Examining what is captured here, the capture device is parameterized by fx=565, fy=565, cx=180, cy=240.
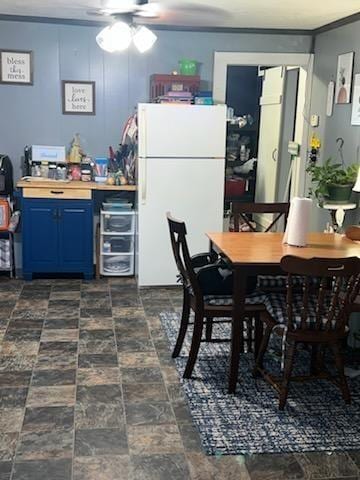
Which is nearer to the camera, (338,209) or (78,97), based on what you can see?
(338,209)

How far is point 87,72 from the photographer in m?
5.10

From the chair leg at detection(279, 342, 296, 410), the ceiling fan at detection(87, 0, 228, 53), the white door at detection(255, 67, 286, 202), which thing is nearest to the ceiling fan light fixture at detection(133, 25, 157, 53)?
the ceiling fan at detection(87, 0, 228, 53)

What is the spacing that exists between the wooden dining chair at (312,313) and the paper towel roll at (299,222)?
0.31 metres

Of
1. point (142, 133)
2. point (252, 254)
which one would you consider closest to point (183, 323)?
point (252, 254)

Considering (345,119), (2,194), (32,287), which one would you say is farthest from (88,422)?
(345,119)

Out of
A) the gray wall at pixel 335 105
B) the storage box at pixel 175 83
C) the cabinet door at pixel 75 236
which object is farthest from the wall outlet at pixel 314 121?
the cabinet door at pixel 75 236

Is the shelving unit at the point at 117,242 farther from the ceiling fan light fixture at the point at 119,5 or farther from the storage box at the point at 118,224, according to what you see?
the ceiling fan light fixture at the point at 119,5

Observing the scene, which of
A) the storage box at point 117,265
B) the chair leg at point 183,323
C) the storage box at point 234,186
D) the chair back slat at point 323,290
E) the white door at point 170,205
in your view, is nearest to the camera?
the chair back slat at point 323,290

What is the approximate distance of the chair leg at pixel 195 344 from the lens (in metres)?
3.11

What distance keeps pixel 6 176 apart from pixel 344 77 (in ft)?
9.73

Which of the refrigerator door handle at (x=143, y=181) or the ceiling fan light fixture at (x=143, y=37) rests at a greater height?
the ceiling fan light fixture at (x=143, y=37)

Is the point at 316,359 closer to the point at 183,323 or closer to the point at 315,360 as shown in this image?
the point at 315,360

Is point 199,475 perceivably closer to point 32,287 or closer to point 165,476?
point 165,476

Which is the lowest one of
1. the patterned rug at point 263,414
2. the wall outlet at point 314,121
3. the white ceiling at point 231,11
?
the patterned rug at point 263,414
